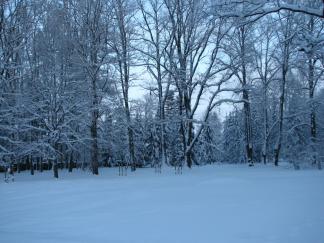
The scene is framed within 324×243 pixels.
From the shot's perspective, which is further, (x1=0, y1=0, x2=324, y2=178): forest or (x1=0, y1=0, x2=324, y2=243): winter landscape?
(x1=0, y1=0, x2=324, y2=178): forest

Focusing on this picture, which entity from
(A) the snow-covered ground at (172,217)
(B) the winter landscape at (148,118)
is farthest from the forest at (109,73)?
(A) the snow-covered ground at (172,217)

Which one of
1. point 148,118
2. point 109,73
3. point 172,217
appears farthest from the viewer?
point 148,118

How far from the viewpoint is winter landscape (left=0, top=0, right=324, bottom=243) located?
6.80 metres

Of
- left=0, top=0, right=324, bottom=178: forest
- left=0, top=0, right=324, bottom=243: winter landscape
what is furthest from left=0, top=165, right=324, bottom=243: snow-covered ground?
left=0, top=0, right=324, bottom=178: forest

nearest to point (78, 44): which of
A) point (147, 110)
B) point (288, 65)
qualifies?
point (147, 110)

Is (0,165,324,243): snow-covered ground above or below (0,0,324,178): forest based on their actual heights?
below

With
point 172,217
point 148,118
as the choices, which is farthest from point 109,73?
point 172,217

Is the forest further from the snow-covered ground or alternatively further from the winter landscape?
the snow-covered ground

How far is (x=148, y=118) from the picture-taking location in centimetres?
3197

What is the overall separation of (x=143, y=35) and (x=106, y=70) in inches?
175

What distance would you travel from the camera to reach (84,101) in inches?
858

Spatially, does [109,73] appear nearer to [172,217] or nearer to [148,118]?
[148,118]

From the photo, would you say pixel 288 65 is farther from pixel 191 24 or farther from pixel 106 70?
pixel 106 70

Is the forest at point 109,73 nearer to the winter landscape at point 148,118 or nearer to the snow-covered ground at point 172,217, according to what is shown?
the winter landscape at point 148,118
